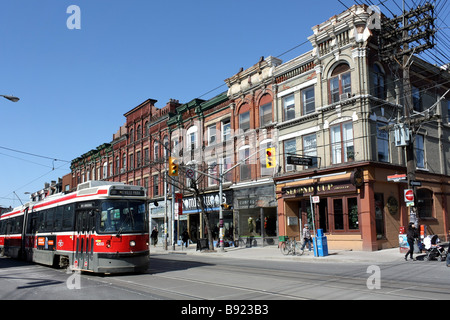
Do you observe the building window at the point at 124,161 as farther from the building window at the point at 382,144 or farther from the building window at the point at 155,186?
the building window at the point at 382,144

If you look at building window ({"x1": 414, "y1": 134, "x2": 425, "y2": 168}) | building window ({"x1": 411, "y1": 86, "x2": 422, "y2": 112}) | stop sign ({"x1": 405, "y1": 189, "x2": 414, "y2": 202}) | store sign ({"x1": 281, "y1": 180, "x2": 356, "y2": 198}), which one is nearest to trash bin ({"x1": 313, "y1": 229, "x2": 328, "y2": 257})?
store sign ({"x1": 281, "y1": 180, "x2": 356, "y2": 198})

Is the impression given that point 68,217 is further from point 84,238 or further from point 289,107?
point 289,107

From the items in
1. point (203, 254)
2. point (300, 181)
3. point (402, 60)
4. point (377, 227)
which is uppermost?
point (402, 60)

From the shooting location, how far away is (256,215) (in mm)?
31766

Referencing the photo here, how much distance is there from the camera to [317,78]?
1068 inches

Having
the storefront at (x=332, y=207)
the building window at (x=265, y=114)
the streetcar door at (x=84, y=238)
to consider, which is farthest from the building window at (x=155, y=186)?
the streetcar door at (x=84, y=238)

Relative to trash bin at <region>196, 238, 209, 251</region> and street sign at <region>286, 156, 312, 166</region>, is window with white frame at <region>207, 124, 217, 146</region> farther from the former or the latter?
street sign at <region>286, 156, 312, 166</region>

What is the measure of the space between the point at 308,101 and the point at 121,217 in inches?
696

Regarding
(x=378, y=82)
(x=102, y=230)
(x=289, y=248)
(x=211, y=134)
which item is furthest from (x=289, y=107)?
(x=102, y=230)

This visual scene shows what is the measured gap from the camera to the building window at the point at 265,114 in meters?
31.2

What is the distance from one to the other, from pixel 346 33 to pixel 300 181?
9.86 meters
